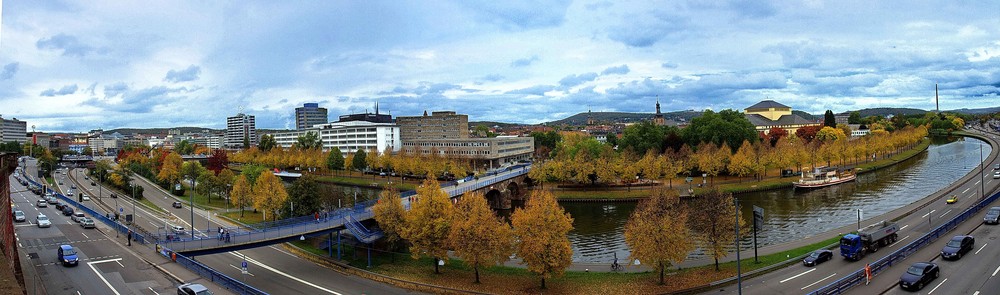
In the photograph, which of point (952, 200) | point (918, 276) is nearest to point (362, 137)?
point (952, 200)

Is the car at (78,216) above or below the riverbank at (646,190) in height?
above

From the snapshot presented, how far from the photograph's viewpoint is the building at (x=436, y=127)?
502ft

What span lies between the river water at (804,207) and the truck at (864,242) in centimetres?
859

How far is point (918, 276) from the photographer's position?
26359mm

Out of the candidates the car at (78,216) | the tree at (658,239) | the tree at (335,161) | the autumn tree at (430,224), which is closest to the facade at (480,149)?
the tree at (335,161)

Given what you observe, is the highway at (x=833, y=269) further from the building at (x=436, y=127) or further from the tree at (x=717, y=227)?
the building at (x=436, y=127)

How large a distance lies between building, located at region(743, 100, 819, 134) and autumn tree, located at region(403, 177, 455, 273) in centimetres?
15607

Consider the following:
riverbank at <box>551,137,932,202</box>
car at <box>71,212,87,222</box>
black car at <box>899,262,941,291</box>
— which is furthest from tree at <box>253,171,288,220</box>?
black car at <box>899,262,941,291</box>

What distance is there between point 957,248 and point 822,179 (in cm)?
4783

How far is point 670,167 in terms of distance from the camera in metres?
74.1

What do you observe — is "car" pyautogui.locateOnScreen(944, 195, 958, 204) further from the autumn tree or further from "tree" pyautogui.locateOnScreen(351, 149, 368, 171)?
"tree" pyautogui.locateOnScreen(351, 149, 368, 171)

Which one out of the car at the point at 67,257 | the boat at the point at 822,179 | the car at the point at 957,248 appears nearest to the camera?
the car at the point at 957,248

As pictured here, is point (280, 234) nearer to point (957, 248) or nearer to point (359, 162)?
point (957, 248)

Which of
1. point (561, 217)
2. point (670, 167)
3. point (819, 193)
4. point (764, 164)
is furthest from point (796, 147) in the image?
point (561, 217)
